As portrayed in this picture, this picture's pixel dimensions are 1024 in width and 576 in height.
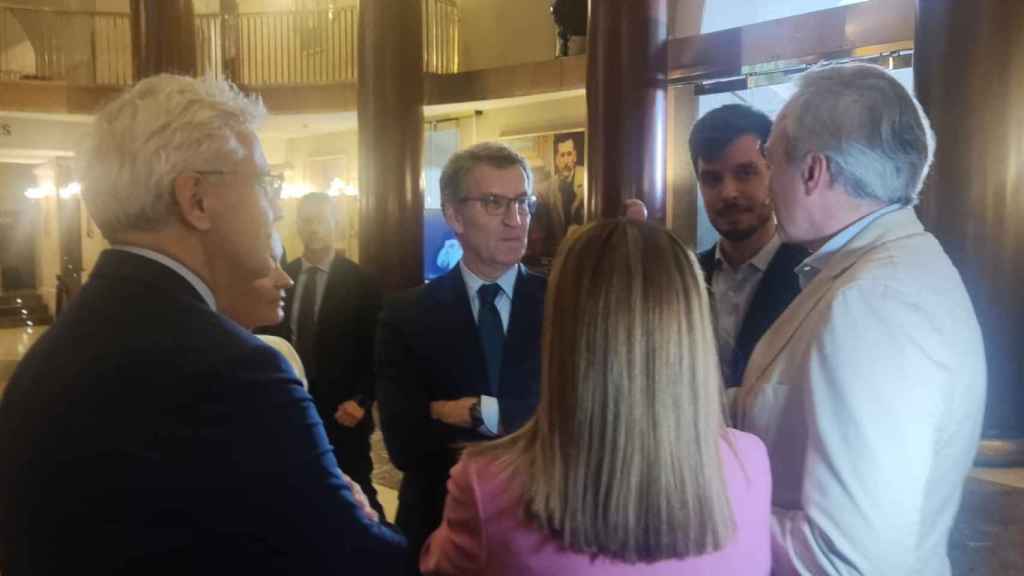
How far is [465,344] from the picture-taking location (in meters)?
1.77

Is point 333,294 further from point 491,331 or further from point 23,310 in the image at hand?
point 23,310

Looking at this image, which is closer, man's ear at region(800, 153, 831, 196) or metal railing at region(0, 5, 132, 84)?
man's ear at region(800, 153, 831, 196)

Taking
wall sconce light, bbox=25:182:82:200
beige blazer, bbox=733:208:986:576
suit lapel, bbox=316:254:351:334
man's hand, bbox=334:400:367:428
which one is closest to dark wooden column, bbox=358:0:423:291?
suit lapel, bbox=316:254:351:334

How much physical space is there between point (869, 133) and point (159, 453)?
3.77ft

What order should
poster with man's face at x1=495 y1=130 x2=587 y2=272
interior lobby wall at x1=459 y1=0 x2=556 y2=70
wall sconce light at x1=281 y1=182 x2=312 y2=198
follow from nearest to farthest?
1. poster with man's face at x1=495 y1=130 x2=587 y2=272
2. interior lobby wall at x1=459 y1=0 x2=556 y2=70
3. wall sconce light at x1=281 y1=182 x2=312 y2=198

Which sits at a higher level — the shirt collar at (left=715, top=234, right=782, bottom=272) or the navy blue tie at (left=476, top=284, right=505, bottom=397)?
the shirt collar at (left=715, top=234, right=782, bottom=272)

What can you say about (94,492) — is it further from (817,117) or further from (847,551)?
(817,117)

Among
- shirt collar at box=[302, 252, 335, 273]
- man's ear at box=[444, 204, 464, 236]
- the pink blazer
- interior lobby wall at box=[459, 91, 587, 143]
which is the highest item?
interior lobby wall at box=[459, 91, 587, 143]

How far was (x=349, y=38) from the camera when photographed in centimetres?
1252

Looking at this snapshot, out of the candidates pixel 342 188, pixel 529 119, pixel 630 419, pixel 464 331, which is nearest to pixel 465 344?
pixel 464 331

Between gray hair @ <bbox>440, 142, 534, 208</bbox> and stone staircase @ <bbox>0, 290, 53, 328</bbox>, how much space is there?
55.0 ft

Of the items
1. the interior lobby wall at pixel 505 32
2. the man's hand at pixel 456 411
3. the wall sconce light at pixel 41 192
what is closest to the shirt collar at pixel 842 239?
the man's hand at pixel 456 411

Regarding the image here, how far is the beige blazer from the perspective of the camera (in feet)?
3.59

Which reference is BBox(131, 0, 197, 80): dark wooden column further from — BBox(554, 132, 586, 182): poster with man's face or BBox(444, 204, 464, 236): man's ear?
BBox(444, 204, 464, 236): man's ear
